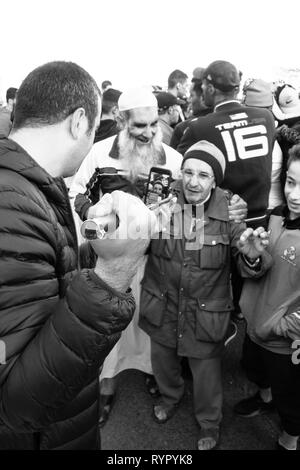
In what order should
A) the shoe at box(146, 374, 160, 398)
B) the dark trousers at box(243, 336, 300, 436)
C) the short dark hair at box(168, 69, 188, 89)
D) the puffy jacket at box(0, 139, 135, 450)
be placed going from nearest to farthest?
the puffy jacket at box(0, 139, 135, 450) < the dark trousers at box(243, 336, 300, 436) < the shoe at box(146, 374, 160, 398) < the short dark hair at box(168, 69, 188, 89)

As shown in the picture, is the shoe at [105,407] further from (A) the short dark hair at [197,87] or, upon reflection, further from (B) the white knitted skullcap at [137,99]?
(A) the short dark hair at [197,87]

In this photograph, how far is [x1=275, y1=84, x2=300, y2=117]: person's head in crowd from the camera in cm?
362

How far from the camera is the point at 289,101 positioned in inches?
143

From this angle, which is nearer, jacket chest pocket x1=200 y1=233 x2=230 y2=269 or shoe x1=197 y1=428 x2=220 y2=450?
jacket chest pocket x1=200 y1=233 x2=230 y2=269

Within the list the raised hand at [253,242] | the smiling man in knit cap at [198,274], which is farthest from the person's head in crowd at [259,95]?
the raised hand at [253,242]

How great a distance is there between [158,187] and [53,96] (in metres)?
1.22

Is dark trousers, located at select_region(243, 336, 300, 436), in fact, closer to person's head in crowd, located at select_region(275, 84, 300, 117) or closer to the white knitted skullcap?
the white knitted skullcap

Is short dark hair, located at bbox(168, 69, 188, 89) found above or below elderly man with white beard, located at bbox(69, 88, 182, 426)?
above

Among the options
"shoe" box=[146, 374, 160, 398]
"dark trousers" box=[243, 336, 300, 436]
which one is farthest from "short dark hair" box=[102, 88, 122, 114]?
"dark trousers" box=[243, 336, 300, 436]

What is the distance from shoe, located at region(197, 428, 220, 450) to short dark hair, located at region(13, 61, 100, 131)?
1926mm

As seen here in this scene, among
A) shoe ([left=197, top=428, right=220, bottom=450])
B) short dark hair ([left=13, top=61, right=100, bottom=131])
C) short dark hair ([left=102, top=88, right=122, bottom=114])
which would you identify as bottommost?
shoe ([left=197, top=428, right=220, bottom=450])

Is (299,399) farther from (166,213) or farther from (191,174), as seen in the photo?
(191,174)

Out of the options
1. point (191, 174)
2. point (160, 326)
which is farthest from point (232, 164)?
point (160, 326)

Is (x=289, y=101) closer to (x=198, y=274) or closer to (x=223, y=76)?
(x=223, y=76)
